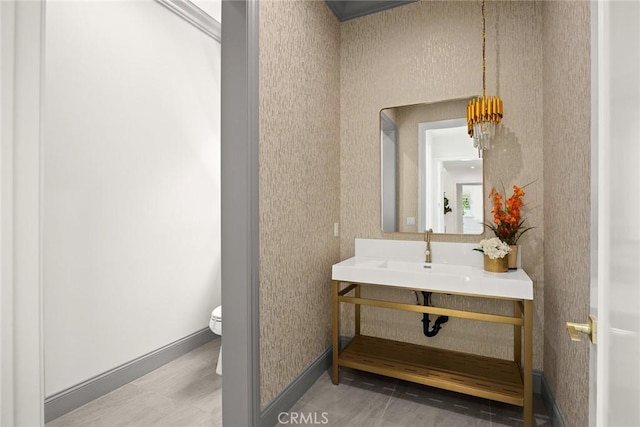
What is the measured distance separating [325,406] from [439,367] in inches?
29.9

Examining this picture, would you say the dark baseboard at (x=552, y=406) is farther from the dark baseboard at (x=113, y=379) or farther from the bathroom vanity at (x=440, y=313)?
the dark baseboard at (x=113, y=379)

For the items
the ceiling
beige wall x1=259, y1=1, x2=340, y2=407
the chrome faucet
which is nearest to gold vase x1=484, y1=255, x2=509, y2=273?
the chrome faucet

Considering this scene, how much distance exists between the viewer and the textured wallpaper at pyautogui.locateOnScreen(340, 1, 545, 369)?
6.97 ft

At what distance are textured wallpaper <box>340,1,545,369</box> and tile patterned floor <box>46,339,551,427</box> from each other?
0.40 metres

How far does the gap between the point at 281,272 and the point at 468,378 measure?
126cm

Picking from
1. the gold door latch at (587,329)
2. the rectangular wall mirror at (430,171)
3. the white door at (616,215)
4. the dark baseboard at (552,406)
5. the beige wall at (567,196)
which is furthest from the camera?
the rectangular wall mirror at (430,171)

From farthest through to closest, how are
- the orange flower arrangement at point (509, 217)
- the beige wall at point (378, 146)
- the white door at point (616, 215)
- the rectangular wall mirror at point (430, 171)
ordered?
the rectangular wall mirror at point (430, 171) < the orange flower arrangement at point (509, 217) < the beige wall at point (378, 146) < the white door at point (616, 215)

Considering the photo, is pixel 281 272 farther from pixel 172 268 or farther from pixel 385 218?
pixel 172 268

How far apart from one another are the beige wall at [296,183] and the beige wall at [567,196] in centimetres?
139

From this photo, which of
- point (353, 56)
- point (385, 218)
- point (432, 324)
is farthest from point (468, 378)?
point (353, 56)

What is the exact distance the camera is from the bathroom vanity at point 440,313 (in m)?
1.78

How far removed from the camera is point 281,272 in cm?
191

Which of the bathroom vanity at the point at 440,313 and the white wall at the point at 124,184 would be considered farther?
the white wall at the point at 124,184

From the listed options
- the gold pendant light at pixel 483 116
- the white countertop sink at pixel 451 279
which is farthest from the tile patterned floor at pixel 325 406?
the gold pendant light at pixel 483 116
